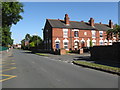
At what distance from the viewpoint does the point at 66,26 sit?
42.3 metres

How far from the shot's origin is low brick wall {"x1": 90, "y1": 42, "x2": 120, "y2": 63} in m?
15.8

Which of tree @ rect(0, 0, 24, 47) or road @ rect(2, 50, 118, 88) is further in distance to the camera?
tree @ rect(0, 0, 24, 47)

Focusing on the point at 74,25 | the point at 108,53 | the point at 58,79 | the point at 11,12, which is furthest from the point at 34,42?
the point at 58,79

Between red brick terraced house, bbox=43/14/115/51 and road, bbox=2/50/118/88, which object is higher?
red brick terraced house, bbox=43/14/115/51

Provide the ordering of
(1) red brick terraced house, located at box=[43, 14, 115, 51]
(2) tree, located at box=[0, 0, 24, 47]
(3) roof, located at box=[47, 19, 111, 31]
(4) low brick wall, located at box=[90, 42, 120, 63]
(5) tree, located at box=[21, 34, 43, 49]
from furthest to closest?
(5) tree, located at box=[21, 34, 43, 49] → (3) roof, located at box=[47, 19, 111, 31] → (1) red brick terraced house, located at box=[43, 14, 115, 51] → (2) tree, located at box=[0, 0, 24, 47] → (4) low brick wall, located at box=[90, 42, 120, 63]

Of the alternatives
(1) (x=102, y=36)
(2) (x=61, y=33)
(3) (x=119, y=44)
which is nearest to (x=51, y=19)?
(2) (x=61, y=33)

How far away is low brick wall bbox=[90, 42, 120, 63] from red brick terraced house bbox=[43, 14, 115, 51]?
20.9m

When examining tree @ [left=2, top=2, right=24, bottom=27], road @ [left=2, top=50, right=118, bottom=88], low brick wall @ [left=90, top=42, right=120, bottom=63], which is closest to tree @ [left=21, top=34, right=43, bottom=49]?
tree @ [left=2, top=2, right=24, bottom=27]

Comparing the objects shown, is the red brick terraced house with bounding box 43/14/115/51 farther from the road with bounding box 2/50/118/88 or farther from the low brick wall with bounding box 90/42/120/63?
the road with bounding box 2/50/118/88

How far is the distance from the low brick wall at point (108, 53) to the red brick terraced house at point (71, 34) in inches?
824

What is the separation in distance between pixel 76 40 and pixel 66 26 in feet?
16.3

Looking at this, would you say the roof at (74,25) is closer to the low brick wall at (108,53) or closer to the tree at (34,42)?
the tree at (34,42)

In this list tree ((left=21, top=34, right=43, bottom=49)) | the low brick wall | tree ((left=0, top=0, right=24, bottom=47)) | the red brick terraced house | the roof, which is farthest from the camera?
tree ((left=21, top=34, right=43, bottom=49))

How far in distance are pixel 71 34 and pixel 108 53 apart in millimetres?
A: 25218
